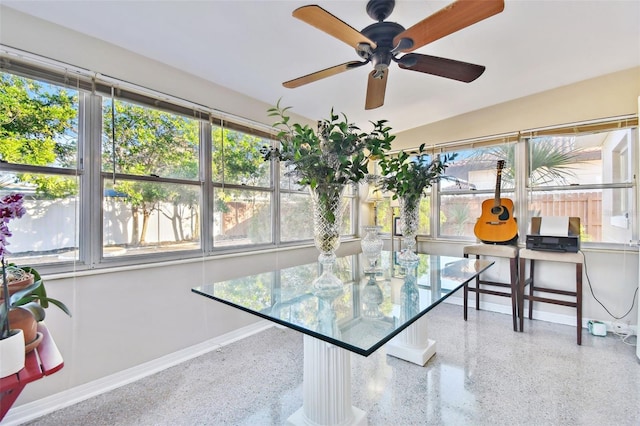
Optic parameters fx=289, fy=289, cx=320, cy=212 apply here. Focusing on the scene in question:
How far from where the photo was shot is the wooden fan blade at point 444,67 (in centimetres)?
168

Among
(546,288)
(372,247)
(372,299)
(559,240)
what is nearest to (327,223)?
(372,299)

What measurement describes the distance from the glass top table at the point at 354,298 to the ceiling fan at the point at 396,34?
Answer: 1.26 meters

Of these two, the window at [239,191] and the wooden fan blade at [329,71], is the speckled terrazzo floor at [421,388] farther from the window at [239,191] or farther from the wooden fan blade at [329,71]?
the wooden fan blade at [329,71]

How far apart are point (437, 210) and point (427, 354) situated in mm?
2185

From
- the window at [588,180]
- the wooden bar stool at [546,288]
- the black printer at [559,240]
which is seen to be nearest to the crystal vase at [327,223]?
the wooden bar stool at [546,288]

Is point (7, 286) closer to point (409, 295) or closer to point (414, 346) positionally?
point (409, 295)

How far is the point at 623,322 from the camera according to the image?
280 cm

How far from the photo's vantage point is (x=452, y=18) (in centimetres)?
129

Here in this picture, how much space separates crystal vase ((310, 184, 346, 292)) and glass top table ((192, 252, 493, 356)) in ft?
0.28

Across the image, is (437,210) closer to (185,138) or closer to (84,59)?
(185,138)

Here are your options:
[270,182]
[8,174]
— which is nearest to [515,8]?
[270,182]

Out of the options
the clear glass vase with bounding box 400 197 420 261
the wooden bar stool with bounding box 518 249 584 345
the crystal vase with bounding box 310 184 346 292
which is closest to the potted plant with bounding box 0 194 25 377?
the crystal vase with bounding box 310 184 346 292

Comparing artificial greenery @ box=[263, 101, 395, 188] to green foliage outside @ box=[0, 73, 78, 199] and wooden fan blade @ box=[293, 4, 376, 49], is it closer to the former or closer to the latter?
wooden fan blade @ box=[293, 4, 376, 49]

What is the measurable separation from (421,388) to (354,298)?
42.2 inches
